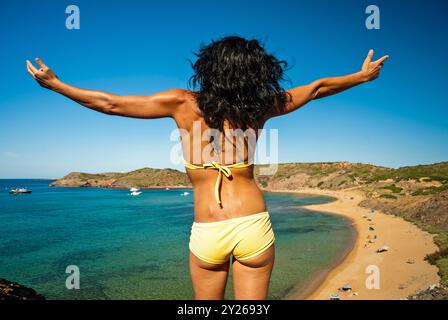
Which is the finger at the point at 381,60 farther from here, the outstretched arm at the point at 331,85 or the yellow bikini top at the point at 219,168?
the yellow bikini top at the point at 219,168

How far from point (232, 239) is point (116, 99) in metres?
1.29

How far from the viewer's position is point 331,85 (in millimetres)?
2590

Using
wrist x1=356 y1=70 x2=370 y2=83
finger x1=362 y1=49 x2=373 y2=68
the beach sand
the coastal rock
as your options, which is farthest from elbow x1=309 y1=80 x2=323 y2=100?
the coastal rock

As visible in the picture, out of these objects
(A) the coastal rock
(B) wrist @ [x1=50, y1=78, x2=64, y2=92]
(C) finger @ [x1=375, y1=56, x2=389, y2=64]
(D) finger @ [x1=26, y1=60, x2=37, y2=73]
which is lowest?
(A) the coastal rock

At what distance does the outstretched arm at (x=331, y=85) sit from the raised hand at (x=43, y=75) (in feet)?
5.83

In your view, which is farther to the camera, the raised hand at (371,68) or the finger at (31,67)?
the raised hand at (371,68)

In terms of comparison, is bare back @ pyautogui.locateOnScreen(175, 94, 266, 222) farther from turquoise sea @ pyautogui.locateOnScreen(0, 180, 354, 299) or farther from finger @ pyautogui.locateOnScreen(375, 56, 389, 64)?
turquoise sea @ pyautogui.locateOnScreen(0, 180, 354, 299)

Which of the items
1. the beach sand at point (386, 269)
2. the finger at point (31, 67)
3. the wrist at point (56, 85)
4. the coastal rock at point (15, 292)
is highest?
the finger at point (31, 67)

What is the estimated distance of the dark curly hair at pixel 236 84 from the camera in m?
2.23

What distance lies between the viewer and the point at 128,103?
6.89 ft

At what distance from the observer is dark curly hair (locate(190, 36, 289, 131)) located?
223 centimetres

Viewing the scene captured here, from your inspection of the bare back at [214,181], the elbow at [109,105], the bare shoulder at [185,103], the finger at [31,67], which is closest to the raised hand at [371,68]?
the bare back at [214,181]

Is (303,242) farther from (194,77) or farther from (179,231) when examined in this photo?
(194,77)

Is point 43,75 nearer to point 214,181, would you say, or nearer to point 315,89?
point 214,181
